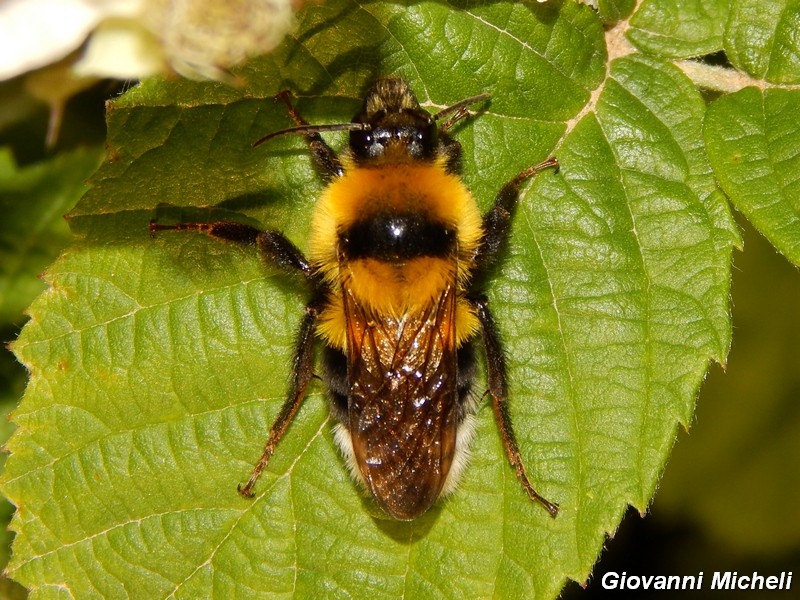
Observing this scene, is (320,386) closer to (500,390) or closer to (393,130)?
(500,390)

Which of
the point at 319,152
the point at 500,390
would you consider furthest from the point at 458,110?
the point at 500,390

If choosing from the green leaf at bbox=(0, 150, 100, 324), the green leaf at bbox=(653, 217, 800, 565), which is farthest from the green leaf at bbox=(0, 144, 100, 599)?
the green leaf at bbox=(653, 217, 800, 565)

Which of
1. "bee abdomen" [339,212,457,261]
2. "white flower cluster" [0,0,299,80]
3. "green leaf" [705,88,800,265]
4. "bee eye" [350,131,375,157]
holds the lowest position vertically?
"bee abdomen" [339,212,457,261]

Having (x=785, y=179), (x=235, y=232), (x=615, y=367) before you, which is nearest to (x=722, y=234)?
(x=785, y=179)

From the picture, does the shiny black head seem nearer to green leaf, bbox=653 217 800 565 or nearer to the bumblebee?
the bumblebee

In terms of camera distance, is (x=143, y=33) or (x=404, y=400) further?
(x=404, y=400)

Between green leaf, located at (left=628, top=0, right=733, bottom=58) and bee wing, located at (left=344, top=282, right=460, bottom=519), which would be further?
green leaf, located at (left=628, top=0, right=733, bottom=58)

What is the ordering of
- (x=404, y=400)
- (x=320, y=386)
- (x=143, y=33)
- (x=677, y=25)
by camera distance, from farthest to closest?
(x=320, y=386)
(x=677, y=25)
(x=404, y=400)
(x=143, y=33)
